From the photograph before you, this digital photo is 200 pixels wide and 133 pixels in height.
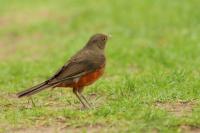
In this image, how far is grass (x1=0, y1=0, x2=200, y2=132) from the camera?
9703 mm

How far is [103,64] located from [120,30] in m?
8.74

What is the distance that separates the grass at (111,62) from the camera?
9.70m

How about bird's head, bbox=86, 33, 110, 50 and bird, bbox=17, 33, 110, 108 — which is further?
bird's head, bbox=86, 33, 110, 50

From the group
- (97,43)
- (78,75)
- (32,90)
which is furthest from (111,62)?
(32,90)

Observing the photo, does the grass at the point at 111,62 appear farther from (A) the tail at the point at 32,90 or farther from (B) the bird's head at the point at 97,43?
(B) the bird's head at the point at 97,43

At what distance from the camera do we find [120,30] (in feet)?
64.2

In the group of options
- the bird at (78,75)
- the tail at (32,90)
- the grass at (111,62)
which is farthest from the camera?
the bird at (78,75)

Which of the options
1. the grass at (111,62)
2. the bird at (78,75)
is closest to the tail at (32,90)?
the bird at (78,75)

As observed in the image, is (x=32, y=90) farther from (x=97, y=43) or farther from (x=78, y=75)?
(x=97, y=43)

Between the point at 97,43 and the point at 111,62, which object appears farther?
the point at 111,62

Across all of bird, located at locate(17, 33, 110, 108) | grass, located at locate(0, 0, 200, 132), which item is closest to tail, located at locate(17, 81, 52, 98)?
bird, located at locate(17, 33, 110, 108)

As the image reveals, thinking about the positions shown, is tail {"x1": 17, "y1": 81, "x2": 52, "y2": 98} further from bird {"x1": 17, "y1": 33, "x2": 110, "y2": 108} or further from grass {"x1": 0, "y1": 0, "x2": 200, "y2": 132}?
grass {"x1": 0, "y1": 0, "x2": 200, "y2": 132}

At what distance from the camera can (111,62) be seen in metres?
16.0

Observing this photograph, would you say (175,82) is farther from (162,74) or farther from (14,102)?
(14,102)
